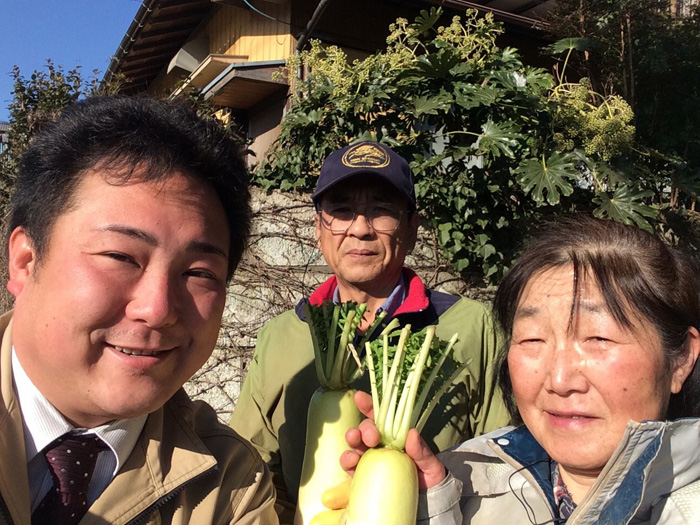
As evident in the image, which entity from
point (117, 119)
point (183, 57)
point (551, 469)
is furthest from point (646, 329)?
point (183, 57)

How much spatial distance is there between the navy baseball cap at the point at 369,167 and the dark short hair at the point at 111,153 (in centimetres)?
97

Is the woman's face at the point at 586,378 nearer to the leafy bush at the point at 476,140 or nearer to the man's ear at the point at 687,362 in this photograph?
the man's ear at the point at 687,362

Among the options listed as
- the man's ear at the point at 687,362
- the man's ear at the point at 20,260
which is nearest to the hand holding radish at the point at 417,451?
the man's ear at the point at 687,362

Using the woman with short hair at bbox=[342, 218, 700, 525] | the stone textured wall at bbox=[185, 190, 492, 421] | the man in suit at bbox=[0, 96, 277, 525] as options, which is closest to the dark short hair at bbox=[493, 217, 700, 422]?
the woman with short hair at bbox=[342, 218, 700, 525]

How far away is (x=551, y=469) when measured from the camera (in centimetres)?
190

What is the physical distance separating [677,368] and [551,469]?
523mm

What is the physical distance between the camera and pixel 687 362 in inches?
68.7

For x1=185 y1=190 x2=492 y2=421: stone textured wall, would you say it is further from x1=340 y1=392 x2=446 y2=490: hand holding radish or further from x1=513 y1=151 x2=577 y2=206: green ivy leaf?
x1=340 y1=392 x2=446 y2=490: hand holding radish

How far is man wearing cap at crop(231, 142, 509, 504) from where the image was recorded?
98.3 inches

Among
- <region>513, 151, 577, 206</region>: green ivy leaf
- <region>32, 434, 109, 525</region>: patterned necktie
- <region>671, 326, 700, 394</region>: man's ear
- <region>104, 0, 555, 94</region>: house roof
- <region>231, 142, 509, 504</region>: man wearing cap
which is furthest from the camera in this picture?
<region>104, 0, 555, 94</region>: house roof

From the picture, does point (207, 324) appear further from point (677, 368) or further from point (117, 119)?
point (677, 368)

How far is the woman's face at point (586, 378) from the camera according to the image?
160cm

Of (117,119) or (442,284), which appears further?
(442,284)

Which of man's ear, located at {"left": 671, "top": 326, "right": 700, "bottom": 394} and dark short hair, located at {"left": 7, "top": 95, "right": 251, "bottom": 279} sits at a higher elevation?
dark short hair, located at {"left": 7, "top": 95, "right": 251, "bottom": 279}
